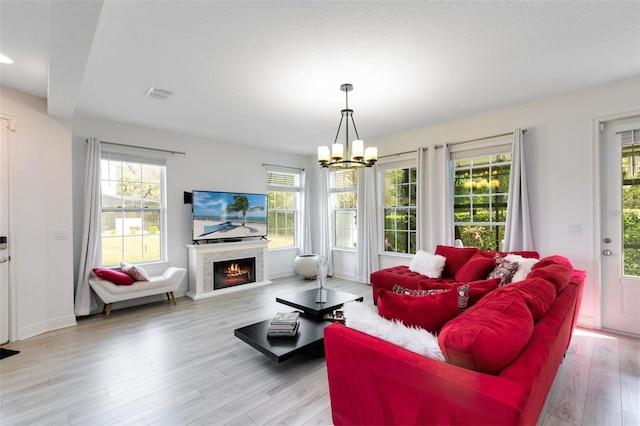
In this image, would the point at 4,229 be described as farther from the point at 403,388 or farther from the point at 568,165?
the point at 568,165

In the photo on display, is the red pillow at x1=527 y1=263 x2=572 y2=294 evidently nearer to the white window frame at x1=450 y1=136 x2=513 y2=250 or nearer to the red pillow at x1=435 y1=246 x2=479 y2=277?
the red pillow at x1=435 y1=246 x2=479 y2=277

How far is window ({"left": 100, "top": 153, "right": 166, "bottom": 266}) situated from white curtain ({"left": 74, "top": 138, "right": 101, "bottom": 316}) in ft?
0.83

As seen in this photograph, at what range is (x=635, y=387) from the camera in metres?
2.21

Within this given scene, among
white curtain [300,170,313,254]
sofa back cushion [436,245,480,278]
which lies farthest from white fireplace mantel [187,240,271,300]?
sofa back cushion [436,245,480,278]

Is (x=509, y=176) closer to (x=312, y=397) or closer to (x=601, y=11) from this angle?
(x=601, y=11)

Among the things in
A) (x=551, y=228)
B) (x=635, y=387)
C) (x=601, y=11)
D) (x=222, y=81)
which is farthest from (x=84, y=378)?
(x=551, y=228)

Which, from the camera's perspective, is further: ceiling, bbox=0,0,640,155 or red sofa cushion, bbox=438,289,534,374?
ceiling, bbox=0,0,640,155

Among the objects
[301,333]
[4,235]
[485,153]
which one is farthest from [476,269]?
[4,235]

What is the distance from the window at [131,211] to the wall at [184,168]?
0.59 ft

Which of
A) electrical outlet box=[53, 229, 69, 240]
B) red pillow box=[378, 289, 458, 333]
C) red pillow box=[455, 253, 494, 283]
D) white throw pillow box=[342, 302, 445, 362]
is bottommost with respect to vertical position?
red pillow box=[455, 253, 494, 283]

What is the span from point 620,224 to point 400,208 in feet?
9.03

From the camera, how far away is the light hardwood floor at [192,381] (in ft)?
6.37

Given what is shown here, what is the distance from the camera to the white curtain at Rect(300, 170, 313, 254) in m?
6.60

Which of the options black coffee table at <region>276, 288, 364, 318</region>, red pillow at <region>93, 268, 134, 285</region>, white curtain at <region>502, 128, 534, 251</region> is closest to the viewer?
black coffee table at <region>276, 288, 364, 318</region>
